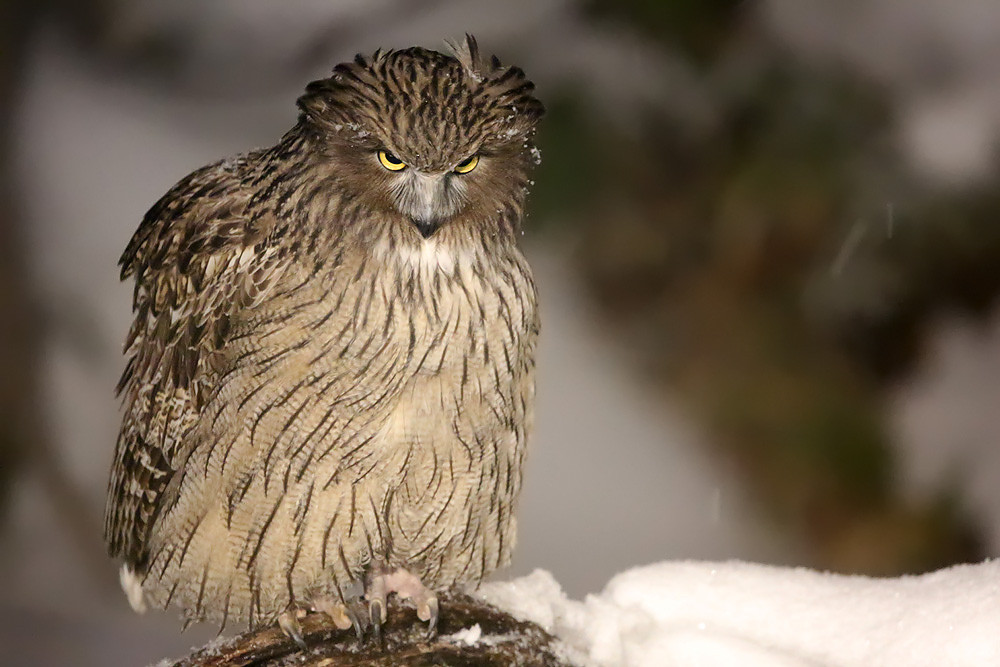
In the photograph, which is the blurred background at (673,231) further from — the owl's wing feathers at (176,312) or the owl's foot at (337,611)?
the owl's foot at (337,611)

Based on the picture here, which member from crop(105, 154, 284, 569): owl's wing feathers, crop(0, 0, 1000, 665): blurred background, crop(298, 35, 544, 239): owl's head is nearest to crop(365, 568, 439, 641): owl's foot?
crop(105, 154, 284, 569): owl's wing feathers

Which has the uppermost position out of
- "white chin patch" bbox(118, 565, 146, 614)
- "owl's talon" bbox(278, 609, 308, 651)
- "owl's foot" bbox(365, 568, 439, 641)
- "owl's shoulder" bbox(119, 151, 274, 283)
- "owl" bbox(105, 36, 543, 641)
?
"owl's shoulder" bbox(119, 151, 274, 283)

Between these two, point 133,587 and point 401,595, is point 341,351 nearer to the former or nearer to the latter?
point 401,595

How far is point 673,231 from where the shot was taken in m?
1.96

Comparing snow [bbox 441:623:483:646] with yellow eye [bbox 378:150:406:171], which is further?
snow [bbox 441:623:483:646]

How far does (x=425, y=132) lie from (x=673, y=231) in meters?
1.11

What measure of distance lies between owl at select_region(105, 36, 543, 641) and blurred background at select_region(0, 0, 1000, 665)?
730 millimetres

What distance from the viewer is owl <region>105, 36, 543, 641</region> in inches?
39.4

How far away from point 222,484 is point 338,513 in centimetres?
15

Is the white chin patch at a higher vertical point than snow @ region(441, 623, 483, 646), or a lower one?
higher

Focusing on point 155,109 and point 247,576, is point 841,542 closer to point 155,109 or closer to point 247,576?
point 247,576

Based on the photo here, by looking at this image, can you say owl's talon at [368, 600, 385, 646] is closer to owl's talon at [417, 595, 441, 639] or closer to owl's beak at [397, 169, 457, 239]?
owl's talon at [417, 595, 441, 639]

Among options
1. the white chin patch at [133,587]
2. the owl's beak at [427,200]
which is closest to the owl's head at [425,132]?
the owl's beak at [427,200]

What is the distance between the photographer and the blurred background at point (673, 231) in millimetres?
1875
